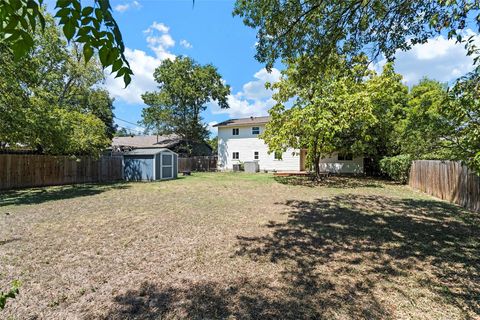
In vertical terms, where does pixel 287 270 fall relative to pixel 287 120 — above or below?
below

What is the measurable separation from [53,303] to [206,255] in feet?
6.85

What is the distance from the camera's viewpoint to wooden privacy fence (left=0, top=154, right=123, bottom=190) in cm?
1211

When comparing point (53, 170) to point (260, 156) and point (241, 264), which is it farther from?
point (260, 156)

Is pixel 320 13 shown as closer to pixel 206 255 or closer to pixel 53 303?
pixel 206 255

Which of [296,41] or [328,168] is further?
[328,168]

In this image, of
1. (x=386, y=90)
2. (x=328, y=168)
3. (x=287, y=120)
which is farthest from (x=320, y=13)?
(x=328, y=168)

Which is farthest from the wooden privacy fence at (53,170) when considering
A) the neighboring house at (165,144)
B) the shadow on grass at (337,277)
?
the shadow on grass at (337,277)

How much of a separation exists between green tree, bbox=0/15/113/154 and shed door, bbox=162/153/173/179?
379cm

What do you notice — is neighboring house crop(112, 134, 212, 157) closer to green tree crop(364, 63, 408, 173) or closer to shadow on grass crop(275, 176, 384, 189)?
shadow on grass crop(275, 176, 384, 189)

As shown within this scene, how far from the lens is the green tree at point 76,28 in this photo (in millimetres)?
1125

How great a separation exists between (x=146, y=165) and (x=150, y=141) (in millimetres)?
15718

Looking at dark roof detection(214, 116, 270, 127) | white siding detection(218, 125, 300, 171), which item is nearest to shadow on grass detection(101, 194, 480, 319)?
white siding detection(218, 125, 300, 171)

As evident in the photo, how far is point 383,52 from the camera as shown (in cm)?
605

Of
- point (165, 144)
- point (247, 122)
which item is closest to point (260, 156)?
point (247, 122)
